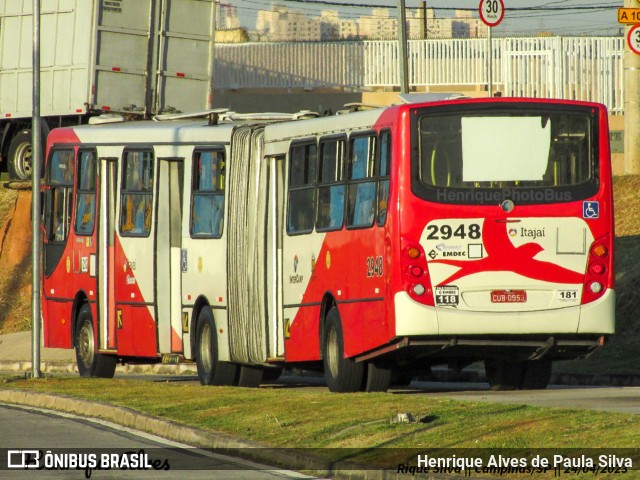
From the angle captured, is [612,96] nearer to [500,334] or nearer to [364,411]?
[500,334]

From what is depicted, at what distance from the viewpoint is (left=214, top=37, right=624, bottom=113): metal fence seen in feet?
154

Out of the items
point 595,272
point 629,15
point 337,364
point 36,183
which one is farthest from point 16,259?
point 595,272

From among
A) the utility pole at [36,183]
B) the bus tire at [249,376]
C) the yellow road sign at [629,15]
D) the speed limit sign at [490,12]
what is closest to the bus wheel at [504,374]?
the bus tire at [249,376]

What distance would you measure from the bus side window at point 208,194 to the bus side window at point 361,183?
3295 millimetres

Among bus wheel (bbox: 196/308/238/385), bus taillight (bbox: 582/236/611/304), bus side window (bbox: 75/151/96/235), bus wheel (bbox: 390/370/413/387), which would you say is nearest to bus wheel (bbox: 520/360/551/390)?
bus wheel (bbox: 390/370/413/387)

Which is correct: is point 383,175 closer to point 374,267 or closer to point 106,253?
point 374,267

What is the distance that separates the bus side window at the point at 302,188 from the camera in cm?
2108

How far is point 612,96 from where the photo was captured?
46.3 metres

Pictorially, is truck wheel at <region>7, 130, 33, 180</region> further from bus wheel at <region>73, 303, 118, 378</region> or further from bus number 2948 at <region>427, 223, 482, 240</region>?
bus number 2948 at <region>427, 223, 482, 240</region>

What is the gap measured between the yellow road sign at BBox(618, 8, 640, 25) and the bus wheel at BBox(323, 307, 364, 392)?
8.21m

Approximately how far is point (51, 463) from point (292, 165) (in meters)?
8.23

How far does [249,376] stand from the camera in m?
23.4

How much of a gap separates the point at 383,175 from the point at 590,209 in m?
2.28

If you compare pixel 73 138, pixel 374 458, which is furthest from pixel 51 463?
pixel 73 138
